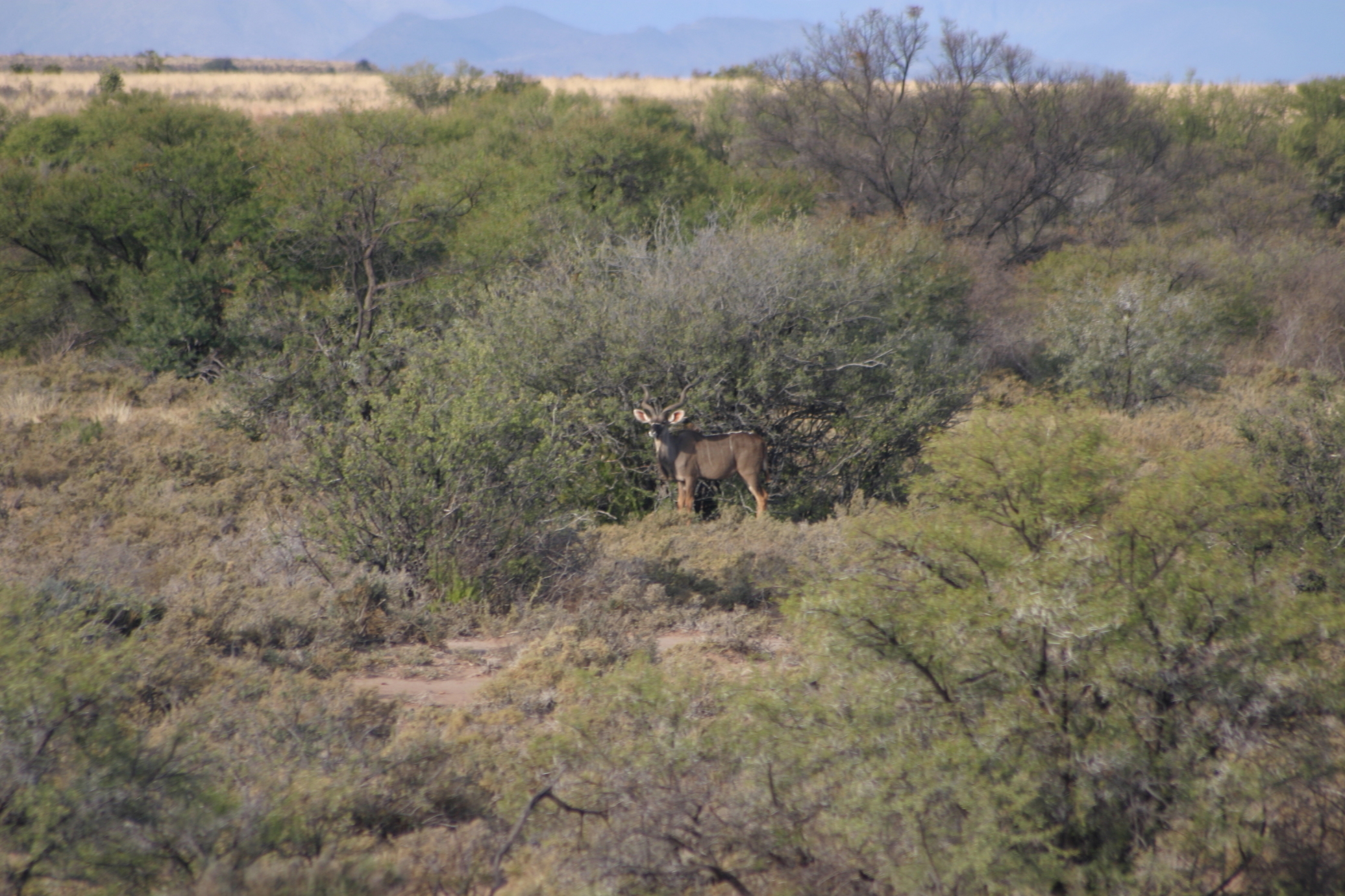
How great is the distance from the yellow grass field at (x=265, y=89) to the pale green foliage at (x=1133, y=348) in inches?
854

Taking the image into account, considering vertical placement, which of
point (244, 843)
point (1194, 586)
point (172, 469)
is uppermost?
point (1194, 586)

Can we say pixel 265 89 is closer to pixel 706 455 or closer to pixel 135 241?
pixel 135 241

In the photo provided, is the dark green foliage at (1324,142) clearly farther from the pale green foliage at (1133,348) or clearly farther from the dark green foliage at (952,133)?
the pale green foliage at (1133,348)

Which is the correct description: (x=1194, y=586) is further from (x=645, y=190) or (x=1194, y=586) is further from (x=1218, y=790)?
(x=645, y=190)

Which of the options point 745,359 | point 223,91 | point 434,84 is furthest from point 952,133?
point 223,91

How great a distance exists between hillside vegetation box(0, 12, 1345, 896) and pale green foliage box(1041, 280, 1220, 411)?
0.09 metres

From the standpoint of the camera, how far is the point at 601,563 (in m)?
7.80

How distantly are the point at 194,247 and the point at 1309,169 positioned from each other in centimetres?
3218

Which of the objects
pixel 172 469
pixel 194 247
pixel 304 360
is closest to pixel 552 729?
pixel 172 469

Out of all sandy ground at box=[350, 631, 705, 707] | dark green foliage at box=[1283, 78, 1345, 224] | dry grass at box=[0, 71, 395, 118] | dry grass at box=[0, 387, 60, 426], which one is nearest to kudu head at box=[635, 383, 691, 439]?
sandy ground at box=[350, 631, 705, 707]

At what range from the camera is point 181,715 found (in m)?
4.79

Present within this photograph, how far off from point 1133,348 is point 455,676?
1497 centimetres

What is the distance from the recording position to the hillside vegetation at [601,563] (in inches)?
134

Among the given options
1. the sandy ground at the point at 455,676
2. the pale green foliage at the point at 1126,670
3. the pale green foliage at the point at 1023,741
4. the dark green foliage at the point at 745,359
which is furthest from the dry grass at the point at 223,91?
the pale green foliage at the point at 1126,670
